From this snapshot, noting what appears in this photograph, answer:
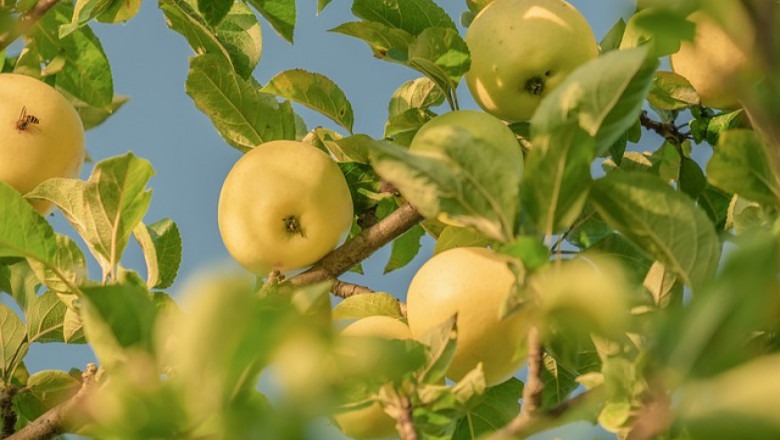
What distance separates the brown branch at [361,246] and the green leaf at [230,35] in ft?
1.24

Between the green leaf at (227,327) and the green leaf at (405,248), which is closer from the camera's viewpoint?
the green leaf at (227,327)

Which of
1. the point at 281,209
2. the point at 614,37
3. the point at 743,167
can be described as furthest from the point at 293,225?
the point at 743,167

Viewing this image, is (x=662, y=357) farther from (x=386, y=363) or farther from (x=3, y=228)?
(x=3, y=228)

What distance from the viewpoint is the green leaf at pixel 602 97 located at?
818mm

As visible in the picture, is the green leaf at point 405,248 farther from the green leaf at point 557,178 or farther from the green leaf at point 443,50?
the green leaf at point 557,178

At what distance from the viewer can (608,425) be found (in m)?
0.80

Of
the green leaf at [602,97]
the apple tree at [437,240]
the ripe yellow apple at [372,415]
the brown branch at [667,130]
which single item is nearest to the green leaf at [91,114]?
the apple tree at [437,240]

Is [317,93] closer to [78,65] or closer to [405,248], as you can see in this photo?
[405,248]

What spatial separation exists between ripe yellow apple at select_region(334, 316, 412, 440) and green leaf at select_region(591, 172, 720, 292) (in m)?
0.41

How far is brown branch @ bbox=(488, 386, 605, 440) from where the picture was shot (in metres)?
0.69

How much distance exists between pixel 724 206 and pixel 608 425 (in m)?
0.84

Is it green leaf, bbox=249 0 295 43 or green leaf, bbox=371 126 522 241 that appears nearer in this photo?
green leaf, bbox=371 126 522 241

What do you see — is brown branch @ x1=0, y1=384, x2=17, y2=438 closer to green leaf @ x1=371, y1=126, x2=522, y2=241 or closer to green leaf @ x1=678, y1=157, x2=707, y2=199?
green leaf @ x1=371, y1=126, x2=522, y2=241

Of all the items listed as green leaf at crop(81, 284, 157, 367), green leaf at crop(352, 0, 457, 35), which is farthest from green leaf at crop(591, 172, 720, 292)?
green leaf at crop(352, 0, 457, 35)
